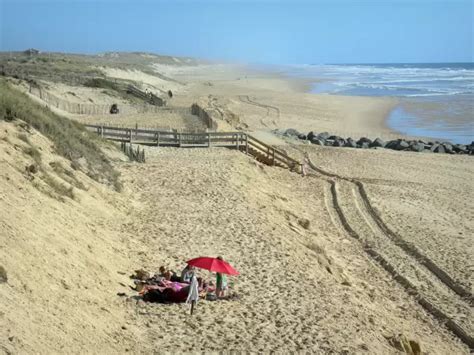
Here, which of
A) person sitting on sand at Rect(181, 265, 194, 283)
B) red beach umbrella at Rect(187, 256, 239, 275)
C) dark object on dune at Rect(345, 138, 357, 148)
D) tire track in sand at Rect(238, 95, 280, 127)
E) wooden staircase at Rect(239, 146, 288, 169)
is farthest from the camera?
tire track in sand at Rect(238, 95, 280, 127)

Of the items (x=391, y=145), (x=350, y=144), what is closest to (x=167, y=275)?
(x=350, y=144)

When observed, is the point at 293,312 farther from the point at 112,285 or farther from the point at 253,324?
the point at 112,285

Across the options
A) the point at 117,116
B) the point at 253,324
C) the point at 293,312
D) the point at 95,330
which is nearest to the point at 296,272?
the point at 293,312

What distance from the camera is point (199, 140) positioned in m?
26.0

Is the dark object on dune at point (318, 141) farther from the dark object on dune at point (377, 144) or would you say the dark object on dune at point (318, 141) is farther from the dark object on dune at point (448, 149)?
the dark object on dune at point (448, 149)

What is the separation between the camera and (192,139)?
2586cm

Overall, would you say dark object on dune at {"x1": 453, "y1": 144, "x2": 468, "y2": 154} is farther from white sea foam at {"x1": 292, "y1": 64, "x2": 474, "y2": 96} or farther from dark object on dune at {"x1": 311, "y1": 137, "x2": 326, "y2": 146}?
white sea foam at {"x1": 292, "y1": 64, "x2": 474, "y2": 96}

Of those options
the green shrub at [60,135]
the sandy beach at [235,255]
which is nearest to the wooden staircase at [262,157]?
the sandy beach at [235,255]

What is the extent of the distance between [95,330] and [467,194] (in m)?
19.0

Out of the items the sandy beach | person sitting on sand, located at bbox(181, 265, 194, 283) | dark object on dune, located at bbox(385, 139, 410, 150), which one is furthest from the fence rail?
person sitting on sand, located at bbox(181, 265, 194, 283)

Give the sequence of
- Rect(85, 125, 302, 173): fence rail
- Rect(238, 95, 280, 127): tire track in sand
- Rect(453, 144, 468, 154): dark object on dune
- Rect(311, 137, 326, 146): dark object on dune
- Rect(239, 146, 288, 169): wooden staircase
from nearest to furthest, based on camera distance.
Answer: Rect(85, 125, 302, 173): fence rail → Rect(239, 146, 288, 169): wooden staircase → Rect(453, 144, 468, 154): dark object on dune → Rect(311, 137, 326, 146): dark object on dune → Rect(238, 95, 280, 127): tire track in sand

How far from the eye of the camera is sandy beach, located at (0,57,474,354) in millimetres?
8664

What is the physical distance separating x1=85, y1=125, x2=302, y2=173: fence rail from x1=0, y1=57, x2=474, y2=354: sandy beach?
32.6 inches

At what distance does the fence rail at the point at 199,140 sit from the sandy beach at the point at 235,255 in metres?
0.83
